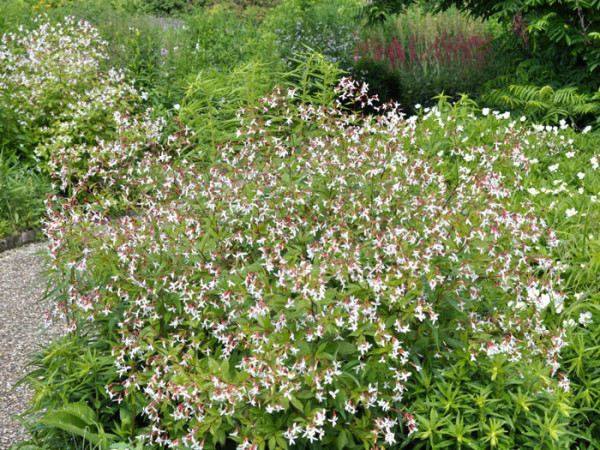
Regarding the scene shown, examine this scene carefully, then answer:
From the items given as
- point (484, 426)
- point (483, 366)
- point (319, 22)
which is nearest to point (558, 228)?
point (483, 366)

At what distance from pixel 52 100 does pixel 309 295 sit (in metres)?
5.75

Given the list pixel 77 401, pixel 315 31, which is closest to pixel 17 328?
pixel 77 401

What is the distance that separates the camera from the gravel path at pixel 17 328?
148 inches

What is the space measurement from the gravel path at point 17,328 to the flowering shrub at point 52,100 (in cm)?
139

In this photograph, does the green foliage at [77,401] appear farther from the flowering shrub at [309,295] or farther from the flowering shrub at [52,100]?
the flowering shrub at [52,100]

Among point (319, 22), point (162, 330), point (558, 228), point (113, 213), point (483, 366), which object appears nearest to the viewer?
point (483, 366)

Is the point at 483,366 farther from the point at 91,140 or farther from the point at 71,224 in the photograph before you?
the point at 91,140

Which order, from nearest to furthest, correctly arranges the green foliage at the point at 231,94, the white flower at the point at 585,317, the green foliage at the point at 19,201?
the white flower at the point at 585,317, the green foliage at the point at 231,94, the green foliage at the point at 19,201

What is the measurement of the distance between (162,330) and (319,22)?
860cm

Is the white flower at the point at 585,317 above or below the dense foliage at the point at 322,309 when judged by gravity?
below

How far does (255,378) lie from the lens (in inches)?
98.7

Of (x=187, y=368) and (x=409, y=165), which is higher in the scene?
(x=409, y=165)

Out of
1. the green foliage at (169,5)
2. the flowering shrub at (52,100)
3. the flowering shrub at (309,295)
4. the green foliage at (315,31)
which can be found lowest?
the green foliage at (169,5)

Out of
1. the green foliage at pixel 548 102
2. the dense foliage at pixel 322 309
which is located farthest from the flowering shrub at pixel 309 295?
the green foliage at pixel 548 102
